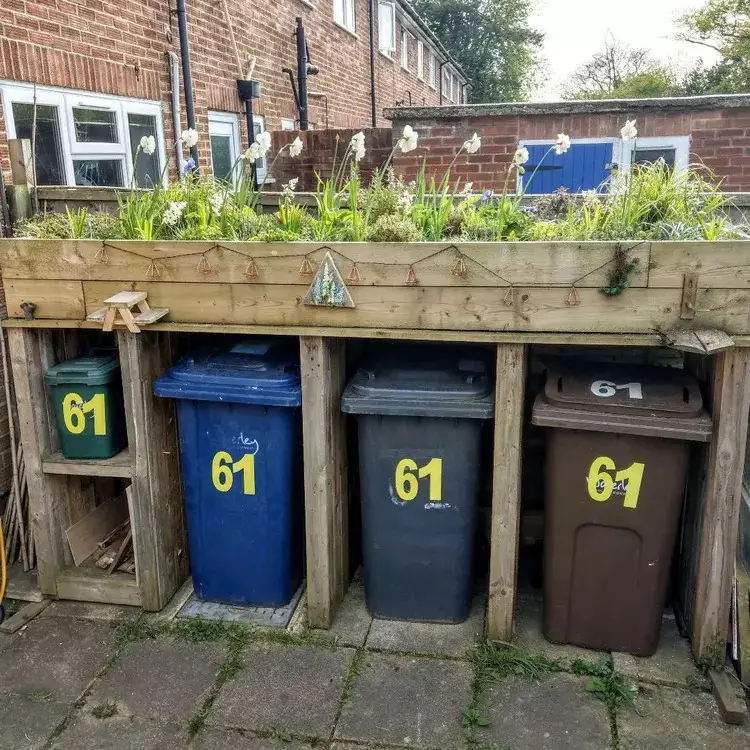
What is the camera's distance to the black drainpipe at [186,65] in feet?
22.8

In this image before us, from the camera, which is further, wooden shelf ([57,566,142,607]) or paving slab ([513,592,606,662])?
wooden shelf ([57,566,142,607])

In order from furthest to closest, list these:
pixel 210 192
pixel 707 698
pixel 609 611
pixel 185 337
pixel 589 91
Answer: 1. pixel 589 91
2. pixel 185 337
3. pixel 210 192
4. pixel 609 611
5. pixel 707 698

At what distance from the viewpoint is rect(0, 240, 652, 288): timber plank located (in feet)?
10.2

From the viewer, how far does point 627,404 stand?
3205mm

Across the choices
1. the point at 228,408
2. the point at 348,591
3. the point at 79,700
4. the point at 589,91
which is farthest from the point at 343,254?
the point at 589,91

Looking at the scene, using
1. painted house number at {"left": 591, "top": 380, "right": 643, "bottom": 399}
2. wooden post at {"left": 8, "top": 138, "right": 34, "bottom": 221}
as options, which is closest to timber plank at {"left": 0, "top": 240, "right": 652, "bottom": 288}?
painted house number at {"left": 591, "top": 380, "right": 643, "bottom": 399}

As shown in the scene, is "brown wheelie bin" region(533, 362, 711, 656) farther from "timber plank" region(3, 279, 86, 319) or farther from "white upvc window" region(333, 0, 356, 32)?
"white upvc window" region(333, 0, 356, 32)

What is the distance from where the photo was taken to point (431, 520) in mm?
3584

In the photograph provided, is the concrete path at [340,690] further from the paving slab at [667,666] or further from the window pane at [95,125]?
the window pane at [95,125]

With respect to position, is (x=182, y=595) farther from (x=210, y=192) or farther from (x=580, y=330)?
(x=580, y=330)

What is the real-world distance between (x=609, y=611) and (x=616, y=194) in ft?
6.43

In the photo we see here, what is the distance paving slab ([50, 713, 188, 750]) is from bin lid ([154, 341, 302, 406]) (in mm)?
1423

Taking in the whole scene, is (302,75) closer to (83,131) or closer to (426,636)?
(83,131)

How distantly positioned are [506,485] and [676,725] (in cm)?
118
